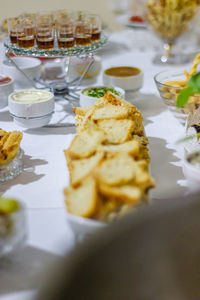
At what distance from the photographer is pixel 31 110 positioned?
1.23m

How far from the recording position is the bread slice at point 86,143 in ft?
2.69

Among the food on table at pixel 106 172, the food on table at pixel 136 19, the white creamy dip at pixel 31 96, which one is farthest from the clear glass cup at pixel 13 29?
the food on table at pixel 136 19

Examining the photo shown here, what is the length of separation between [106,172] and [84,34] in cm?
94

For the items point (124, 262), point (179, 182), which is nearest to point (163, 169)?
point (179, 182)

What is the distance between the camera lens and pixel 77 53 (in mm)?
1393

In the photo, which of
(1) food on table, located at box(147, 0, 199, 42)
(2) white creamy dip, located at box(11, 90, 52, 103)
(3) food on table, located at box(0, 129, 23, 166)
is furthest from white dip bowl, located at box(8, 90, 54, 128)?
(1) food on table, located at box(147, 0, 199, 42)

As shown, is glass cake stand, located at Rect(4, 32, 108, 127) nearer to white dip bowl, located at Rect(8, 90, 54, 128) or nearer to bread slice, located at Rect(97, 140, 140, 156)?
white dip bowl, located at Rect(8, 90, 54, 128)

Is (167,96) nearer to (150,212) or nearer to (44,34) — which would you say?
(44,34)

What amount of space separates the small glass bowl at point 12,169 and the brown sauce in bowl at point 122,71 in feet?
2.33

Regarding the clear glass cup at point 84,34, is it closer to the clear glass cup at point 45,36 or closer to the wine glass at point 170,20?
the clear glass cup at point 45,36

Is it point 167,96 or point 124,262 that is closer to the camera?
point 124,262

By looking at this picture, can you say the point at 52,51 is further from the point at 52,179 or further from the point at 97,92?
the point at 52,179

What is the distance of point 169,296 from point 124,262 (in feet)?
0.34

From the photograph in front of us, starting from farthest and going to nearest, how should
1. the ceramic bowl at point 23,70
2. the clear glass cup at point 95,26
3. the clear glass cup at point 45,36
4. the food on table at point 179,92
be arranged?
the ceramic bowl at point 23,70
the clear glass cup at point 95,26
the clear glass cup at point 45,36
the food on table at point 179,92
